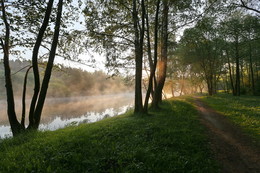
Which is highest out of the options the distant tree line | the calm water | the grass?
the distant tree line

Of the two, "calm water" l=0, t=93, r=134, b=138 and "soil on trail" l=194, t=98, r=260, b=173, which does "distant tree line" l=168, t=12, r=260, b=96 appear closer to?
"soil on trail" l=194, t=98, r=260, b=173

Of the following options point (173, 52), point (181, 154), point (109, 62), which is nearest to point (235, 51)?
point (173, 52)

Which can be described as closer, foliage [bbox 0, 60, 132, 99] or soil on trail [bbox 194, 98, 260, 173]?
soil on trail [bbox 194, 98, 260, 173]

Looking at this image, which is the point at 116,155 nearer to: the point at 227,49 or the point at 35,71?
the point at 35,71

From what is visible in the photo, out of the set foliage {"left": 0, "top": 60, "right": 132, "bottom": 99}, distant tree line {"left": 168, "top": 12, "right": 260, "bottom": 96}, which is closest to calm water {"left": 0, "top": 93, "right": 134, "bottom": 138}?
distant tree line {"left": 168, "top": 12, "right": 260, "bottom": 96}

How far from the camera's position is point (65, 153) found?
402 cm

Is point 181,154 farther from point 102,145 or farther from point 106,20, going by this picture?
point 106,20

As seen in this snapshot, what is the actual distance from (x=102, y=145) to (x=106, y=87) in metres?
89.0

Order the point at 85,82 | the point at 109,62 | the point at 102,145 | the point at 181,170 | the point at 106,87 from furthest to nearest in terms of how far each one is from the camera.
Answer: the point at 106,87, the point at 85,82, the point at 109,62, the point at 102,145, the point at 181,170

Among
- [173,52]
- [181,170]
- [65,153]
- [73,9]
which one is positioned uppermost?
[173,52]

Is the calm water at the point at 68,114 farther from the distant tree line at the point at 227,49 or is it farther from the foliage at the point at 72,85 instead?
the foliage at the point at 72,85

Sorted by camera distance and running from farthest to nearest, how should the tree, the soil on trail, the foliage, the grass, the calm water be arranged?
the foliage
the calm water
the tree
the soil on trail
the grass

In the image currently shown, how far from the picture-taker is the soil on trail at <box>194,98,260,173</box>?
3783mm

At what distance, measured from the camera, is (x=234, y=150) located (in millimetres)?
4711
